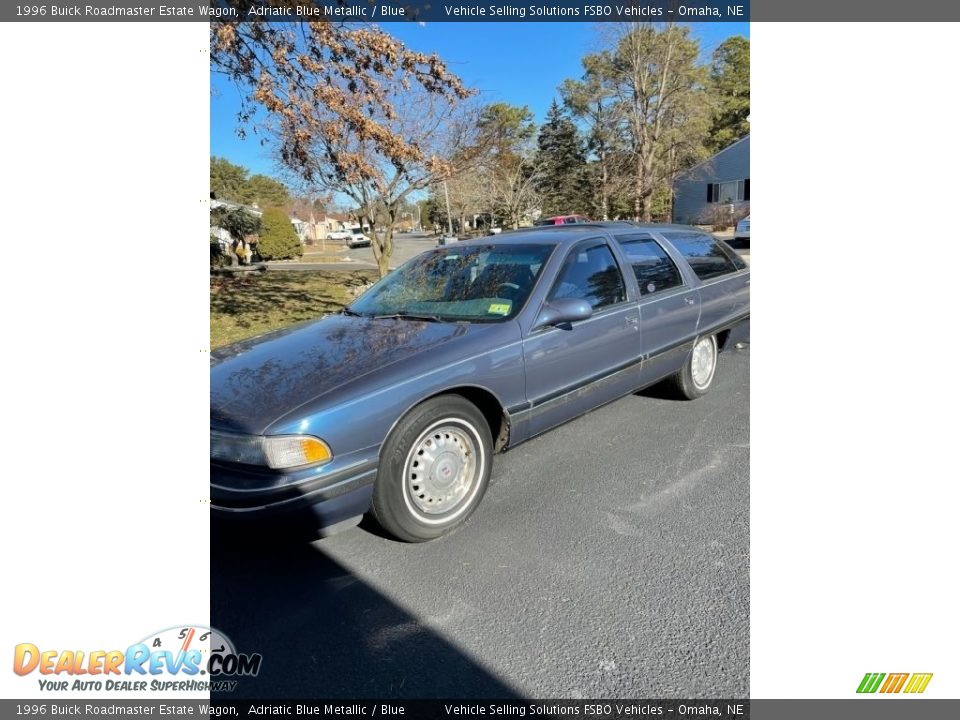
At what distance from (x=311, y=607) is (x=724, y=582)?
171 centimetres

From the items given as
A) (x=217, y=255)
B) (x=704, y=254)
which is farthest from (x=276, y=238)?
(x=704, y=254)

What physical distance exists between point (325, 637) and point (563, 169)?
32401 mm

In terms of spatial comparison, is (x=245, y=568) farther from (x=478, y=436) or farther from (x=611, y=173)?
(x=611, y=173)

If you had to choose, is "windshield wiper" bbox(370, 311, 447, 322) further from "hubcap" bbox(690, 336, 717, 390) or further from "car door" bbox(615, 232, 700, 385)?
"hubcap" bbox(690, 336, 717, 390)

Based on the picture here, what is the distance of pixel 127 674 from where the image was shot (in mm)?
1870

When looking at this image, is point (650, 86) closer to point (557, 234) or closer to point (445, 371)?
point (557, 234)

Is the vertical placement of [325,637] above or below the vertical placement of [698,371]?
below

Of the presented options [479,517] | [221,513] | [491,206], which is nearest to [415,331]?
[479,517]

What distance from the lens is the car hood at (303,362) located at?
7.90 ft

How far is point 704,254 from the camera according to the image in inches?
192

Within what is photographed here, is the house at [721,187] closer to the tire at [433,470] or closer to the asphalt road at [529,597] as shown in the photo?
the asphalt road at [529,597]

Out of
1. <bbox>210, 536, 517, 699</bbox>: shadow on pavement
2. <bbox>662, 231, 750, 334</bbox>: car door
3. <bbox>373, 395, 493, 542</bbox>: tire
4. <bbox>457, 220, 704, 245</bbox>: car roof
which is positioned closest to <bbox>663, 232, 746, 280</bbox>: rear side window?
<bbox>662, 231, 750, 334</bbox>: car door
